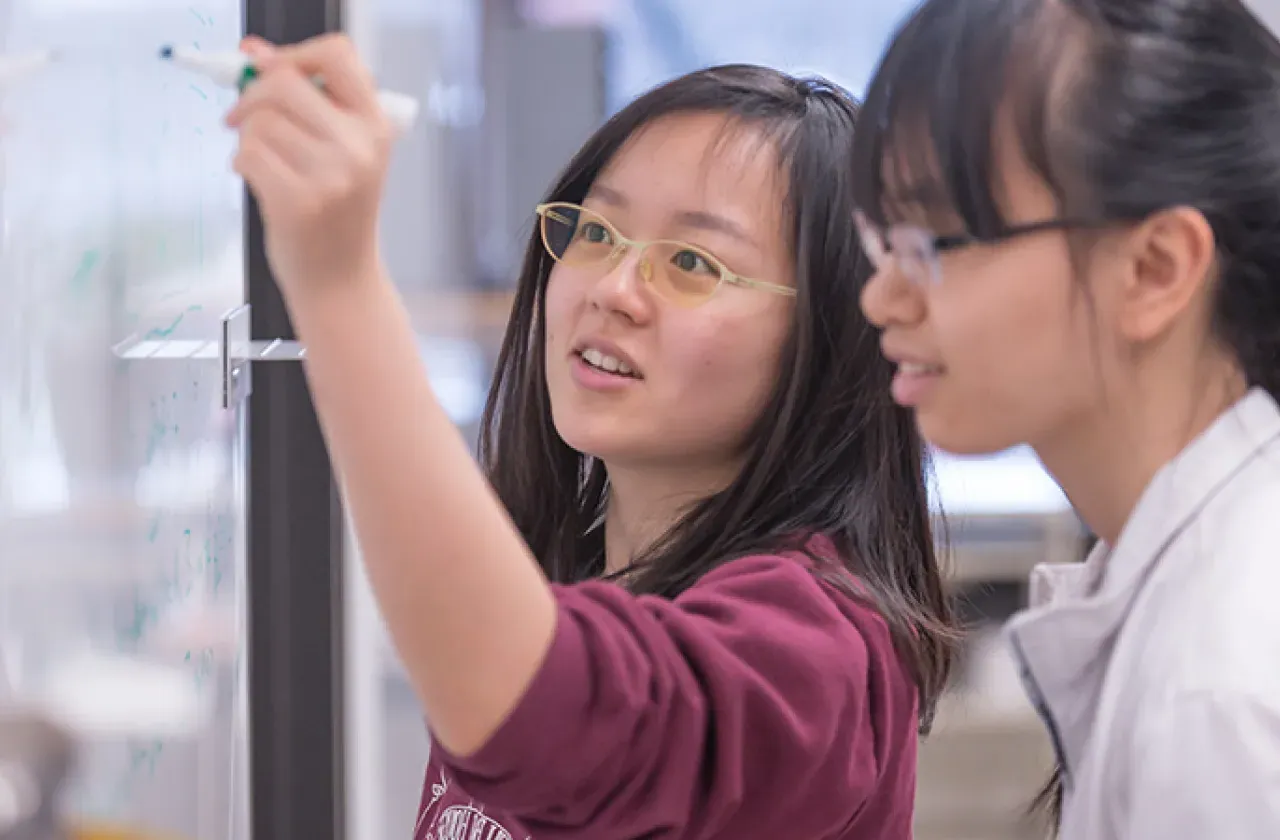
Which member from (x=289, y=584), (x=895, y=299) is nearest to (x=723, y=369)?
(x=895, y=299)

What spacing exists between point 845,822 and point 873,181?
1.17 ft

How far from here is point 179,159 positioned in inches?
37.5

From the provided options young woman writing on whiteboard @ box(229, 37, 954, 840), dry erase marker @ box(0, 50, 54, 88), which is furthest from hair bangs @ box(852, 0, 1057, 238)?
dry erase marker @ box(0, 50, 54, 88)

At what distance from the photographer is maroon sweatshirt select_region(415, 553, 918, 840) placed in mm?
613

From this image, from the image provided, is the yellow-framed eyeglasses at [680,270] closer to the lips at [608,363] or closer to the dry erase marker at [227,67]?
the lips at [608,363]

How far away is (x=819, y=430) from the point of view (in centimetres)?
92

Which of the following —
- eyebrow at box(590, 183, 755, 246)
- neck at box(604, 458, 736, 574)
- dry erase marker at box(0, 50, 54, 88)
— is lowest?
neck at box(604, 458, 736, 574)

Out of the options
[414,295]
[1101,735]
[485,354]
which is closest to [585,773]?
[1101,735]

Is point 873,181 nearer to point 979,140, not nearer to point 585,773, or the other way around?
point 979,140

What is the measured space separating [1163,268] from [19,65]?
0.51 metres

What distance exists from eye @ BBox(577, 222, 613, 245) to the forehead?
29 mm

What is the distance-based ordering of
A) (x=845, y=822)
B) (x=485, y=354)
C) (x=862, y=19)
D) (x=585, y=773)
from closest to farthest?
1. (x=585, y=773)
2. (x=845, y=822)
3. (x=485, y=354)
4. (x=862, y=19)

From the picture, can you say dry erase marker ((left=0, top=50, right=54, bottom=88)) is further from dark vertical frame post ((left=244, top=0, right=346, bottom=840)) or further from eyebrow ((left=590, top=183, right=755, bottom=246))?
dark vertical frame post ((left=244, top=0, right=346, bottom=840))

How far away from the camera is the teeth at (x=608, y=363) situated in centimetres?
90
